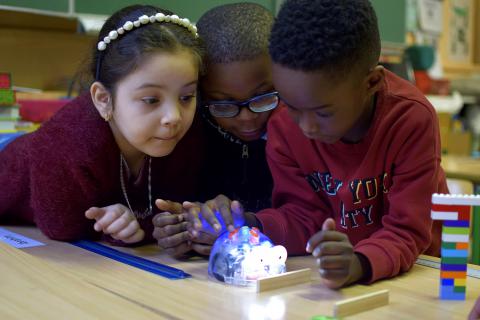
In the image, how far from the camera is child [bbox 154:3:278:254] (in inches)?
46.2

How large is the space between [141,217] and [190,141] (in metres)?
0.19

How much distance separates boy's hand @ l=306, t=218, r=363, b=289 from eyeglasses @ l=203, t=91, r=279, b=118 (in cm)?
43

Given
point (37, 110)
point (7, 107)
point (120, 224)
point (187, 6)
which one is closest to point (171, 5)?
point (187, 6)

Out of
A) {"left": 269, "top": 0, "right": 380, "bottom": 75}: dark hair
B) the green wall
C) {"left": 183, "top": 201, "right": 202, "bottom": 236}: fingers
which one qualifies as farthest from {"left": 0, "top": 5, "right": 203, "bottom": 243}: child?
the green wall

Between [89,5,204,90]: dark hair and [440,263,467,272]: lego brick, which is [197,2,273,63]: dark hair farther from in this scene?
[440,263,467,272]: lego brick

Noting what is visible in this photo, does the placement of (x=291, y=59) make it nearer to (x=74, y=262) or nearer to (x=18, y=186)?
(x=74, y=262)

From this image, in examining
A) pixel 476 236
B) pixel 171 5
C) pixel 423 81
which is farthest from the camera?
pixel 423 81

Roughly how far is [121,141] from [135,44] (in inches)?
7.9

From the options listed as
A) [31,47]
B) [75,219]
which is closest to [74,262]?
[75,219]

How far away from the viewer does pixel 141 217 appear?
118 cm

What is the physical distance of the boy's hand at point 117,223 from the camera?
1066 mm

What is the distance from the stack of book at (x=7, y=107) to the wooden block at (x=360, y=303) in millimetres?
1197

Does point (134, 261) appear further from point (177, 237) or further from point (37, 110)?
point (37, 110)

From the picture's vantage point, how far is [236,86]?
1.17 m
